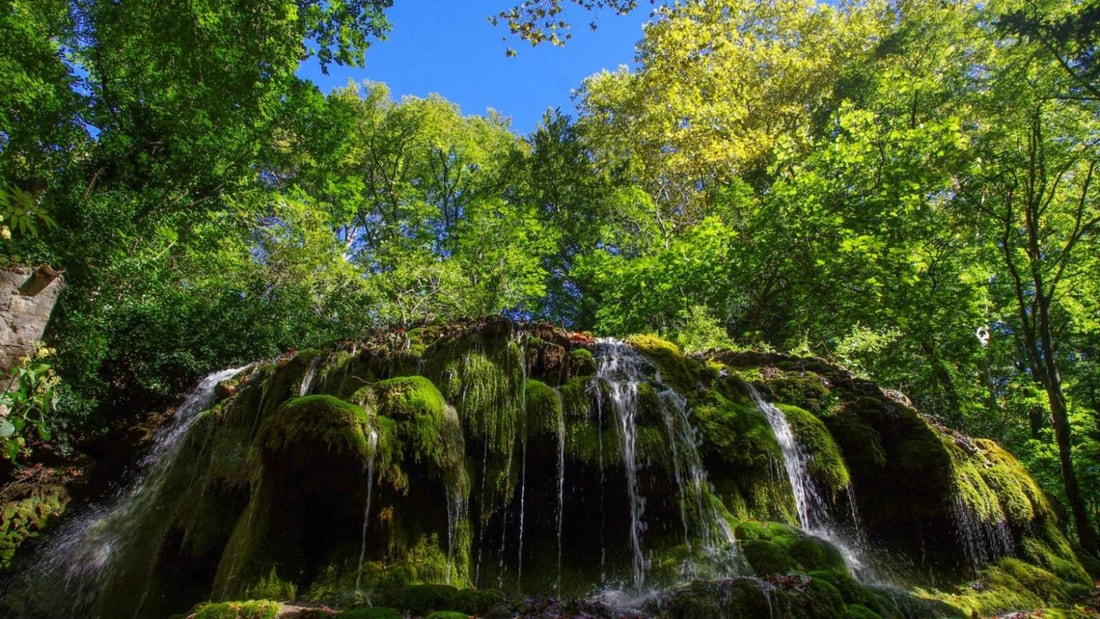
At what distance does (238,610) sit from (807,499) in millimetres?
6562

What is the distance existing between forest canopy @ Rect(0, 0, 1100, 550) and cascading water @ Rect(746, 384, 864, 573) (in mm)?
4664

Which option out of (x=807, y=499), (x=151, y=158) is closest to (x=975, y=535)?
(x=807, y=499)

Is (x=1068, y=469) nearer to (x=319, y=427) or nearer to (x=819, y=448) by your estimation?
(x=819, y=448)

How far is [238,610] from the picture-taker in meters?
4.60

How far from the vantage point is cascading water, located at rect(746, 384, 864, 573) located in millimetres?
7121

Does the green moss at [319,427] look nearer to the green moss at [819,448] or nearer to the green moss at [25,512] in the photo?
the green moss at [25,512]

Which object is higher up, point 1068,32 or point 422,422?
A: point 1068,32

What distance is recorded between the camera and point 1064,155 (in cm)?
1043

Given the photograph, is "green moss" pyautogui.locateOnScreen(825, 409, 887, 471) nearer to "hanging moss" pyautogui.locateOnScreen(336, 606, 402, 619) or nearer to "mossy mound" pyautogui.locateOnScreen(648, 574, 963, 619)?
"mossy mound" pyautogui.locateOnScreen(648, 574, 963, 619)

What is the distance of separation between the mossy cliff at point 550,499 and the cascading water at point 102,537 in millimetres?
57

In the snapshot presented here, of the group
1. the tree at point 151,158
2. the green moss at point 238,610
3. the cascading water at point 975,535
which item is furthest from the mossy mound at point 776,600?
the tree at point 151,158

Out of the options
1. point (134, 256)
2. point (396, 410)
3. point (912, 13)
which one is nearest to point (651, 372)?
point (396, 410)

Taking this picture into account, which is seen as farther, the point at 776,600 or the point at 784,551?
the point at 784,551

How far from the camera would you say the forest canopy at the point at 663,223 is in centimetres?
985
